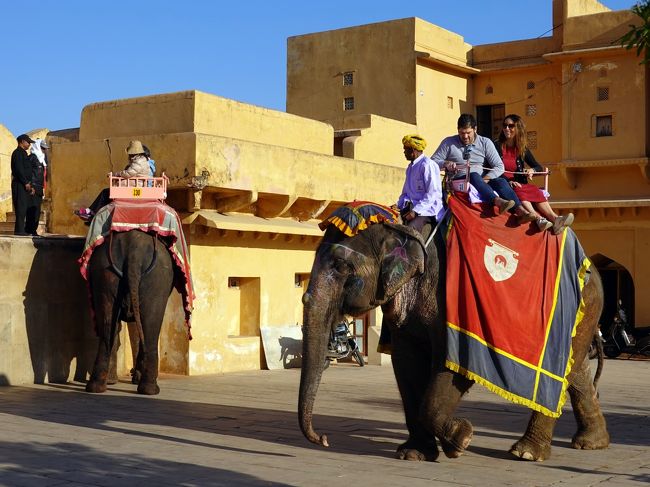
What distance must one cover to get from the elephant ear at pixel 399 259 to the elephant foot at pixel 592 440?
77.8 inches

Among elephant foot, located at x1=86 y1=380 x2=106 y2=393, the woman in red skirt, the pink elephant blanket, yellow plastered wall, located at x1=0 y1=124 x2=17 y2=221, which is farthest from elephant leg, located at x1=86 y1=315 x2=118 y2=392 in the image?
yellow plastered wall, located at x1=0 y1=124 x2=17 y2=221

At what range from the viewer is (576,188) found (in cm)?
2702

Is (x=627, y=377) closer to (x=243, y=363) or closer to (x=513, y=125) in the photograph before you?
(x=243, y=363)

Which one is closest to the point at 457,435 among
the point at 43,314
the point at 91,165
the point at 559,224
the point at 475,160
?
the point at 559,224

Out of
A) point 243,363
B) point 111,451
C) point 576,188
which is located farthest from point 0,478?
point 576,188

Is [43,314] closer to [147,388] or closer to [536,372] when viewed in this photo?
[147,388]

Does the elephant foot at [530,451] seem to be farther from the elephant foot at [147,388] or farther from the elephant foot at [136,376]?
the elephant foot at [136,376]

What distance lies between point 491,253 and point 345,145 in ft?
34.2

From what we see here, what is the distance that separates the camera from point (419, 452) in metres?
7.54

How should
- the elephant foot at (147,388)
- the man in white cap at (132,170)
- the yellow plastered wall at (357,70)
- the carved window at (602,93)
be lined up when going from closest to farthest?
the elephant foot at (147,388) < the man in white cap at (132,170) < the carved window at (602,93) < the yellow plastered wall at (357,70)

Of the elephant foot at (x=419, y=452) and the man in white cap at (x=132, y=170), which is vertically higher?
the man in white cap at (x=132, y=170)

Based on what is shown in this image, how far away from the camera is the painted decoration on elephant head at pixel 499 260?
7625 mm

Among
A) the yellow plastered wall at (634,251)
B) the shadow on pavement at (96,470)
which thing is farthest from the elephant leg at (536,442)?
the yellow plastered wall at (634,251)

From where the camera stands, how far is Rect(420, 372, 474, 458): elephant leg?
728cm
